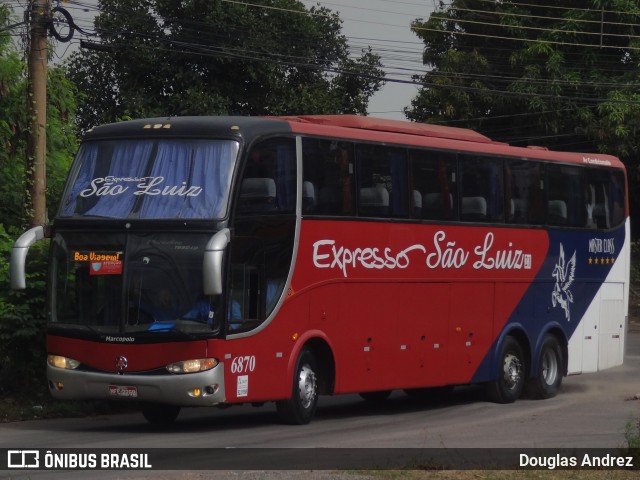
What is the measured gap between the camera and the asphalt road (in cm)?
1380

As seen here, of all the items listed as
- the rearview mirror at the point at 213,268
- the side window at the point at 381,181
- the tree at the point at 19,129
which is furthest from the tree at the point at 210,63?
the rearview mirror at the point at 213,268

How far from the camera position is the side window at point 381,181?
17.1 m

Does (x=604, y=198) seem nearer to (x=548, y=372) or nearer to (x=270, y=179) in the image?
(x=548, y=372)

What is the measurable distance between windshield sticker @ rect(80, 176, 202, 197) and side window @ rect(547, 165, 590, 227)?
797 cm

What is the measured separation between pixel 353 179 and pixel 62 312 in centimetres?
419

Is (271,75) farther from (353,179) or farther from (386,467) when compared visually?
(386,467)

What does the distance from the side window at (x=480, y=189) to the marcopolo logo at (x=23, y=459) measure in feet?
27.6

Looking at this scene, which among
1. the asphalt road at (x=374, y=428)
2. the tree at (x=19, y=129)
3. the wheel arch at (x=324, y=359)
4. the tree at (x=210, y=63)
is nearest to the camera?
the asphalt road at (x=374, y=428)

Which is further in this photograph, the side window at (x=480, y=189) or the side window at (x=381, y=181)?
the side window at (x=480, y=189)

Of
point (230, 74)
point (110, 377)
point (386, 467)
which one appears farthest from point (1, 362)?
point (230, 74)

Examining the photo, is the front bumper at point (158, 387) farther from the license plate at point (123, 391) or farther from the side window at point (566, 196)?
the side window at point (566, 196)

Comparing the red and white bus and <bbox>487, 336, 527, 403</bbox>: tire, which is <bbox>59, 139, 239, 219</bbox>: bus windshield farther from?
<bbox>487, 336, 527, 403</bbox>: tire

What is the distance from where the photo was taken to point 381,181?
17391 mm

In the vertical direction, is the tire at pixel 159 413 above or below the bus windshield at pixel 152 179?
below
